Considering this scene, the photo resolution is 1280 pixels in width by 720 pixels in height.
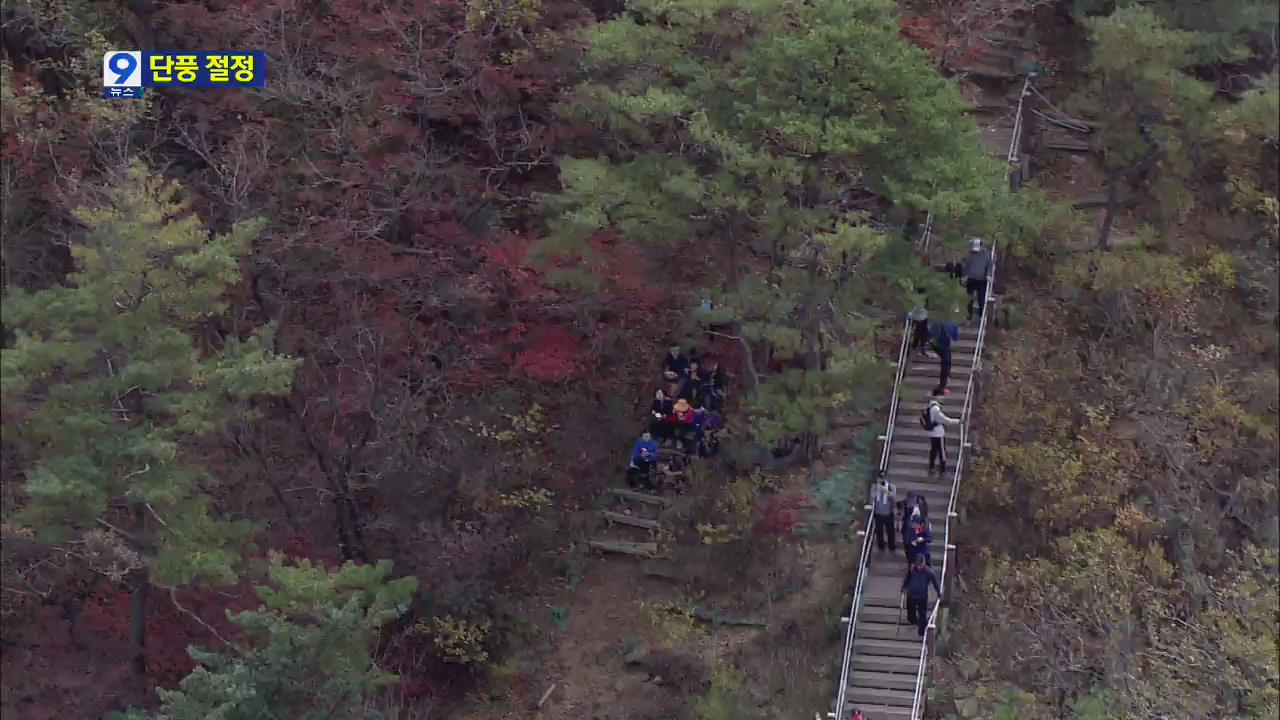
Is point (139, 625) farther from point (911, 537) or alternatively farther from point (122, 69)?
point (911, 537)

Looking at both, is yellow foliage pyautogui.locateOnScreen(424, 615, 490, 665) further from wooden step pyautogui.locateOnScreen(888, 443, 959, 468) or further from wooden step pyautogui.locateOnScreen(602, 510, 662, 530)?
wooden step pyautogui.locateOnScreen(888, 443, 959, 468)

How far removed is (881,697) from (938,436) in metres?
3.92

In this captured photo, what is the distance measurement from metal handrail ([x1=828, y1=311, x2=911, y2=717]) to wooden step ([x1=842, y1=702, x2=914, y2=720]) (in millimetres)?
128

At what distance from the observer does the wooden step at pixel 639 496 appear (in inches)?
903

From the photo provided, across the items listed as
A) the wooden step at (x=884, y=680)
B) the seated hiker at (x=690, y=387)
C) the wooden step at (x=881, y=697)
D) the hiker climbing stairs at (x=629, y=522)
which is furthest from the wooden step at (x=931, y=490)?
the hiker climbing stairs at (x=629, y=522)

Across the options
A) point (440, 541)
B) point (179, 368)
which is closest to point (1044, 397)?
point (440, 541)

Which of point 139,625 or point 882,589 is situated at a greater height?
point 882,589

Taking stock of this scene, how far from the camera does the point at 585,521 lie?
2314cm

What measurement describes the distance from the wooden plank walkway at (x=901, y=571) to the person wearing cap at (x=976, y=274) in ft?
1.65

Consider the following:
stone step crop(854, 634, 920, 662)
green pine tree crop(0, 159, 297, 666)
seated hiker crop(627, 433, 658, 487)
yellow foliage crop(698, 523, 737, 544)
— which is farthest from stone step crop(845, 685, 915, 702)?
green pine tree crop(0, 159, 297, 666)

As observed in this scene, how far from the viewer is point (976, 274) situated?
863 inches

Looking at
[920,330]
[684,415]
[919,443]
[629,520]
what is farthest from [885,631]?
[629,520]

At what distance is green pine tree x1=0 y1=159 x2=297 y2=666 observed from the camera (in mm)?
16609

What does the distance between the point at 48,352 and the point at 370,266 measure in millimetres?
6387
